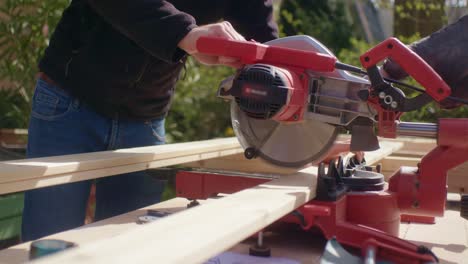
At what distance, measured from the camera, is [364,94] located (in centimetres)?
171

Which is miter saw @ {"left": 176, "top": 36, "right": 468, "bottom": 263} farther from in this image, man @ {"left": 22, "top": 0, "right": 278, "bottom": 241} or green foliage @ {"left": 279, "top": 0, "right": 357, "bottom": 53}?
green foliage @ {"left": 279, "top": 0, "right": 357, "bottom": 53}

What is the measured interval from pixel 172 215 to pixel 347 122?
70 cm

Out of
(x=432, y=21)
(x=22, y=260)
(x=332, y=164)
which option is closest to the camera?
(x=22, y=260)

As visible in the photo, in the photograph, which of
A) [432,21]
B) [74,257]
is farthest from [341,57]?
[74,257]

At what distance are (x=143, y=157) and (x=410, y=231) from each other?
35.4 inches

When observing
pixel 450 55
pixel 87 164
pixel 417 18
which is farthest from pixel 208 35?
pixel 417 18

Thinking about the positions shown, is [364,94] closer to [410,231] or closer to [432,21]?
[410,231]

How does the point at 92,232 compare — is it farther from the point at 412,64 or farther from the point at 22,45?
the point at 22,45

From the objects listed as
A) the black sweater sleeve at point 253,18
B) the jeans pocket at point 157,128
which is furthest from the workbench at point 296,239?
the black sweater sleeve at point 253,18

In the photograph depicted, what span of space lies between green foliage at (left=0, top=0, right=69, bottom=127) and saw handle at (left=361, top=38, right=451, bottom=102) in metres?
2.68

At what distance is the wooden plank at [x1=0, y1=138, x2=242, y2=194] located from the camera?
1.63 metres

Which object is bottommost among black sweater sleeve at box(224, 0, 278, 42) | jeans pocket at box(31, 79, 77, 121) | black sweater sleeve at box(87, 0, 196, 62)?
jeans pocket at box(31, 79, 77, 121)

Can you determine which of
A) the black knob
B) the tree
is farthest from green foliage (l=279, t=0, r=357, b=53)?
the black knob

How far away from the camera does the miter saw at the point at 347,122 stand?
1631 millimetres
